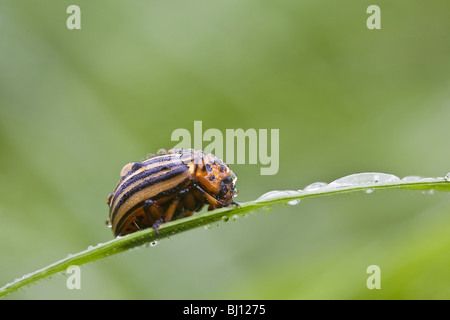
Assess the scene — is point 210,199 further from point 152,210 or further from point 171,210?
point 152,210

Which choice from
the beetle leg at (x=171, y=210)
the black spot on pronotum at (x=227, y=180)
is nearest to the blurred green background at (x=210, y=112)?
the black spot on pronotum at (x=227, y=180)

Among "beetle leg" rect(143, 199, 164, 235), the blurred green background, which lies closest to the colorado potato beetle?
"beetle leg" rect(143, 199, 164, 235)

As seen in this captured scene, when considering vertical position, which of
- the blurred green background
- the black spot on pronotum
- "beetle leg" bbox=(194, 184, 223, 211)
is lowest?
"beetle leg" bbox=(194, 184, 223, 211)

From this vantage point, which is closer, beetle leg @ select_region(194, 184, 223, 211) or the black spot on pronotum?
beetle leg @ select_region(194, 184, 223, 211)

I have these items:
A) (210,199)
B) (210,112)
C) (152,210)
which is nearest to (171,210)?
(152,210)

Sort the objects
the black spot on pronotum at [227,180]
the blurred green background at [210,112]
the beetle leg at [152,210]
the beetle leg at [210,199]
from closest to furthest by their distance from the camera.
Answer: the beetle leg at [152,210] < the beetle leg at [210,199] < the black spot on pronotum at [227,180] < the blurred green background at [210,112]

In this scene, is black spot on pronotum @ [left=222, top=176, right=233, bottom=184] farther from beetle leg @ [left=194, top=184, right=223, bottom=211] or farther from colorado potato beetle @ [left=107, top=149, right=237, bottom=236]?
beetle leg @ [left=194, top=184, right=223, bottom=211]

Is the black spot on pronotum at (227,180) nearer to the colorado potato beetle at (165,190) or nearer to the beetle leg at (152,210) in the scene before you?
the colorado potato beetle at (165,190)
